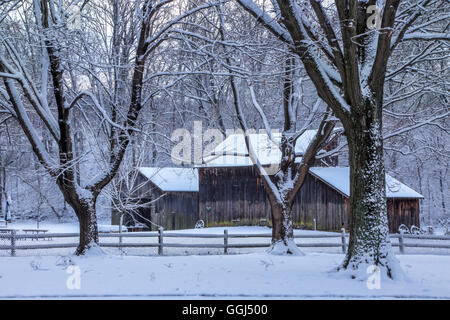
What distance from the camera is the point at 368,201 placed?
1013 cm

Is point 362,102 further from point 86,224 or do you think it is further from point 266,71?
point 86,224

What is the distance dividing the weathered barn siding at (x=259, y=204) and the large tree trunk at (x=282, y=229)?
1428 centimetres

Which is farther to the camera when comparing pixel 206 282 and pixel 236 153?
pixel 236 153

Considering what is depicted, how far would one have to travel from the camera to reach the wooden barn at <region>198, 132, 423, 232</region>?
3072cm

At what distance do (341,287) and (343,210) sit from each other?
2193 centimetres

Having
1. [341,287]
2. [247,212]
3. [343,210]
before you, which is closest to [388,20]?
[341,287]

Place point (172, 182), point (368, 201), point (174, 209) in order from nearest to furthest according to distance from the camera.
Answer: point (368, 201)
point (174, 209)
point (172, 182)

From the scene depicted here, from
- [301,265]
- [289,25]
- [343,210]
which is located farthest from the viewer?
[343,210]

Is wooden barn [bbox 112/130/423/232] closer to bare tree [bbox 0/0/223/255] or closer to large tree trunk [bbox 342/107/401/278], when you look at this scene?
bare tree [bbox 0/0/223/255]

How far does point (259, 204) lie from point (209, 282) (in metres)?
23.7

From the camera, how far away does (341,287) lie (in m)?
8.98

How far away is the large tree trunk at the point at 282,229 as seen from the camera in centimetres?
1634

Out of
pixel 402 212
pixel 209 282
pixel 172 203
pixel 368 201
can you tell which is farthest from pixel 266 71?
pixel 172 203

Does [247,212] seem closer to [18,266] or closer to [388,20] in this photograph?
[18,266]
